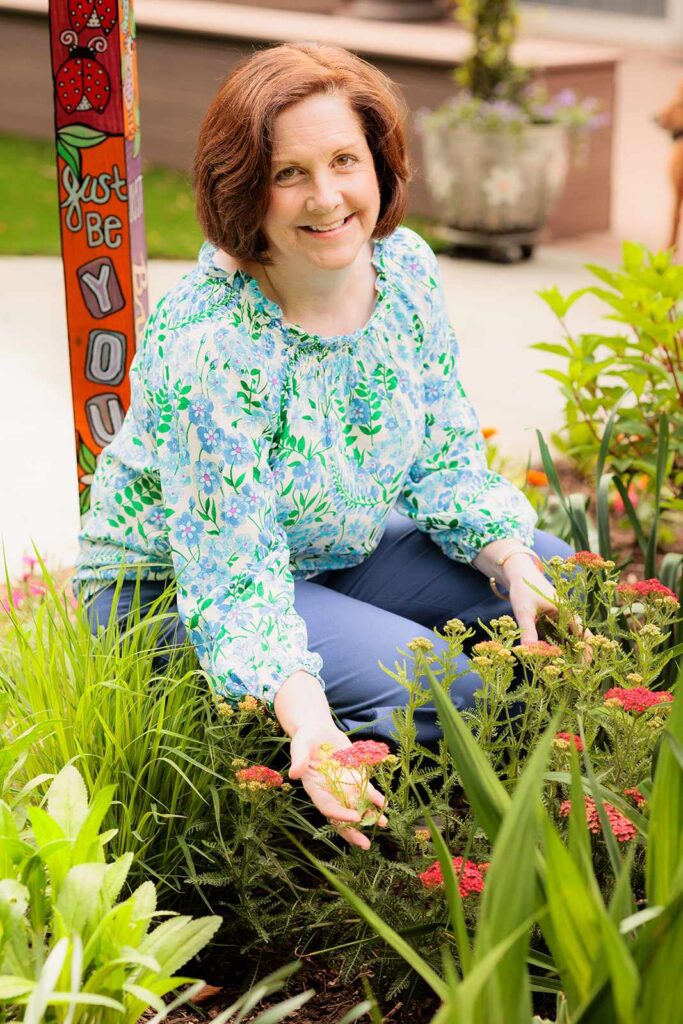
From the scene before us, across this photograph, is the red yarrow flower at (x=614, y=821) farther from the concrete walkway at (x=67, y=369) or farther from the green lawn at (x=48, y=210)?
the green lawn at (x=48, y=210)

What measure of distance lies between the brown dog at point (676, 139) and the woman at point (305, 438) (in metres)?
4.12

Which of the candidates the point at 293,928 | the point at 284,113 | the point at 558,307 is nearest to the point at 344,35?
the point at 558,307

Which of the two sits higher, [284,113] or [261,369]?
[284,113]

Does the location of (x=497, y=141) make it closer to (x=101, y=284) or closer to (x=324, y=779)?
(x=101, y=284)

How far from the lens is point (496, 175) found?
22.2 feet

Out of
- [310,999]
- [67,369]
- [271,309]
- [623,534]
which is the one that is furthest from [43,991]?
[67,369]

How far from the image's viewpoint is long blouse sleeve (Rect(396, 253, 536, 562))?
8.11ft

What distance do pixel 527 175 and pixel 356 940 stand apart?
5.46m

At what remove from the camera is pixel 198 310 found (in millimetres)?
2236

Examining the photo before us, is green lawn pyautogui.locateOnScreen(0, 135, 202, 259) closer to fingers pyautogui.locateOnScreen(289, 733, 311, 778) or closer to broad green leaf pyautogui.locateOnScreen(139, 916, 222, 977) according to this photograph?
fingers pyautogui.locateOnScreen(289, 733, 311, 778)

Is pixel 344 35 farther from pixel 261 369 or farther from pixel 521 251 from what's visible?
pixel 261 369

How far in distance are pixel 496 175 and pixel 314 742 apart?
5.35 m

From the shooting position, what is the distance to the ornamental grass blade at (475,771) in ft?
4.83

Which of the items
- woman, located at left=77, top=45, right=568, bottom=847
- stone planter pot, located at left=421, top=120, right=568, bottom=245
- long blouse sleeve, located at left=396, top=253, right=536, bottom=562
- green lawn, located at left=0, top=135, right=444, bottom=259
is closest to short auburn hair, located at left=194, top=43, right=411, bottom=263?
woman, located at left=77, top=45, right=568, bottom=847
